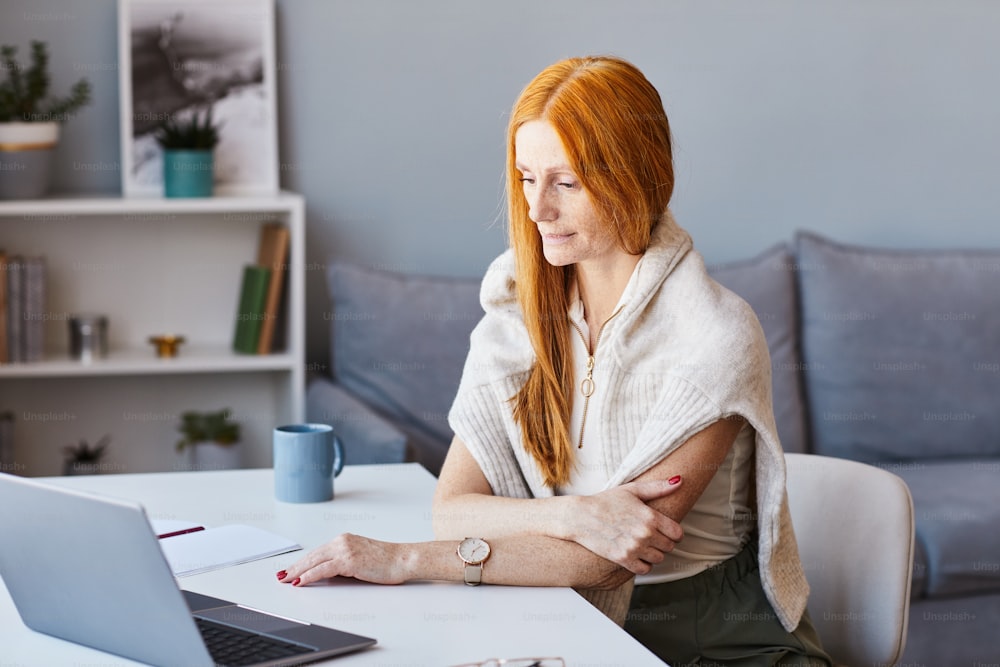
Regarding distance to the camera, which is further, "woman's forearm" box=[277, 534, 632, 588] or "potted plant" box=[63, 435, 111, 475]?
"potted plant" box=[63, 435, 111, 475]

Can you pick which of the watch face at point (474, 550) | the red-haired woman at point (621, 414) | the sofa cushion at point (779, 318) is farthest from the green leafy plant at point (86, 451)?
the watch face at point (474, 550)

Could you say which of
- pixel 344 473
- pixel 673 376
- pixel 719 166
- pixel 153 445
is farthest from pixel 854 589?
pixel 153 445

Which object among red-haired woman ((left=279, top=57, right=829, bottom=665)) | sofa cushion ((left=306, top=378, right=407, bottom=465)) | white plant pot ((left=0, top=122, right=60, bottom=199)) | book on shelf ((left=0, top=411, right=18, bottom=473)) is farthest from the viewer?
book on shelf ((left=0, top=411, right=18, bottom=473))

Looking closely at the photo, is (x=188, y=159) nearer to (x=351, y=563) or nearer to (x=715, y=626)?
(x=351, y=563)

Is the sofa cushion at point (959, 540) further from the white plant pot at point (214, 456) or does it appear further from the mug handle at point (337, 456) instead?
the white plant pot at point (214, 456)

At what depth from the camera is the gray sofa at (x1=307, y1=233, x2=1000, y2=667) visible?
9.56 feet

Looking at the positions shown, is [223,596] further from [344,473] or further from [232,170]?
[232,170]

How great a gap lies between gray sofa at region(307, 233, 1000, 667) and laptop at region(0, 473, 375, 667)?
1678mm

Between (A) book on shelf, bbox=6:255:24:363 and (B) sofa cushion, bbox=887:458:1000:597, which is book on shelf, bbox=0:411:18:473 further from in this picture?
(B) sofa cushion, bbox=887:458:1000:597

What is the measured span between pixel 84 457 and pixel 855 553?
2139 millimetres

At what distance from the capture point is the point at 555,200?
148 centimetres

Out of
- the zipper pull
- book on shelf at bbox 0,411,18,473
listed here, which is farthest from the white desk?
book on shelf at bbox 0,411,18,473

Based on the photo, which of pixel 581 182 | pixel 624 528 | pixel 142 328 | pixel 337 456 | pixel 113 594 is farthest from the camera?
pixel 142 328

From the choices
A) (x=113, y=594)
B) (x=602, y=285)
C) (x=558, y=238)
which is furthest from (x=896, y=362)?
(x=113, y=594)
